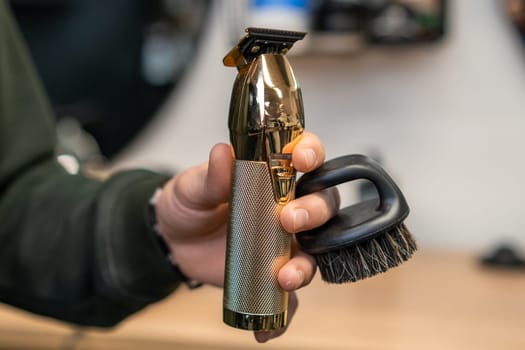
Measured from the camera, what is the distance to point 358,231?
1.18 ft

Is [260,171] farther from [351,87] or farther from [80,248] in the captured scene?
[351,87]

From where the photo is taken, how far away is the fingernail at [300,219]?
1.17 ft

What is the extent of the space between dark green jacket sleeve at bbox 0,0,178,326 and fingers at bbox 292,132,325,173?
223mm

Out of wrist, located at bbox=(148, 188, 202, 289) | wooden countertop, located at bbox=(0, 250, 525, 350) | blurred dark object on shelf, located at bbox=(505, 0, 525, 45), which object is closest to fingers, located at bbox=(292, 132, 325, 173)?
wrist, located at bbox=(148, 188, 202, 289)

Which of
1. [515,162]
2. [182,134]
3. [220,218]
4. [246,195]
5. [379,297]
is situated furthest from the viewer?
[182,134]

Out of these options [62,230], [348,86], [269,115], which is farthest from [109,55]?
[269,115]

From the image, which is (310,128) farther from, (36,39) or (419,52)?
(36,39)

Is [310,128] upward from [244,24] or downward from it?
downward

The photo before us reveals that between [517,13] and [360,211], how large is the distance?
653mm

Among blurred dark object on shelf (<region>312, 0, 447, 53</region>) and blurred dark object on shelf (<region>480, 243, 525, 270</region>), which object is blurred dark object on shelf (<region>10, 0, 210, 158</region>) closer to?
blurred dark object on shelf (<region>312, 0, 447, 53</region>)

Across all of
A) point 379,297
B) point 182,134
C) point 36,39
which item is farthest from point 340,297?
point 36,39

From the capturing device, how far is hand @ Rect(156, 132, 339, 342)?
0.36 m

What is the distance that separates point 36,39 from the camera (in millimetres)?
1109

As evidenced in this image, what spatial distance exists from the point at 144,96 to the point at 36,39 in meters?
0.22
